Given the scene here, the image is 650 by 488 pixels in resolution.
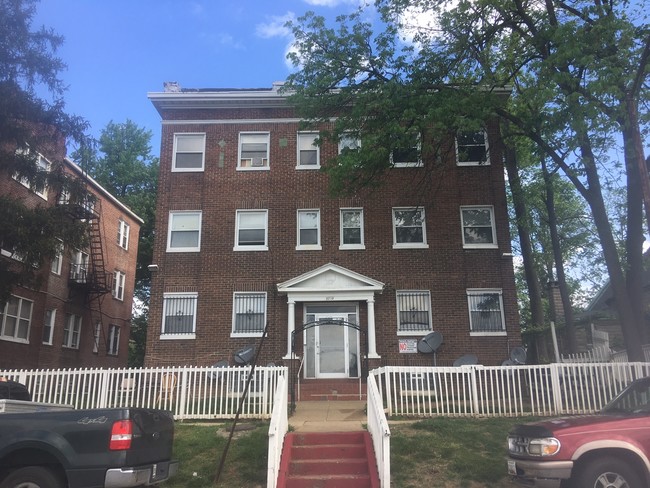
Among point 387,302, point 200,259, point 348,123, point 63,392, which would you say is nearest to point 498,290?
point 387,302

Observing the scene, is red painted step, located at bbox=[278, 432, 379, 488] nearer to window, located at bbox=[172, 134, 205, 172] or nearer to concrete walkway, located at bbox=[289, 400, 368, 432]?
concrete walkway, located at bbox=[289, 400, 368, 432]

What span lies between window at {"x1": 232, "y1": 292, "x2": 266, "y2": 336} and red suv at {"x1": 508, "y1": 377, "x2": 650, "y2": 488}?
12.4 metres

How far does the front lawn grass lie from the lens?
28.2 feet

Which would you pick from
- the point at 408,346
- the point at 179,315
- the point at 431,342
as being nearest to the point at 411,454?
the point at 431,342

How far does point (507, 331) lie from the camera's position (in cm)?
1856

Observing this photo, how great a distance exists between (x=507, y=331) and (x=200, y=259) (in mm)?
10560

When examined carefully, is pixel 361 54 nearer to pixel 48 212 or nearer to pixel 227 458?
pixel 48 212

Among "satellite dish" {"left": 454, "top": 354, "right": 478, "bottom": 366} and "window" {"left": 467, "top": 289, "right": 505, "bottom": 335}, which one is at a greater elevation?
"window" {"left": 467, "top": 289, "right": 505, "bottom": 335}

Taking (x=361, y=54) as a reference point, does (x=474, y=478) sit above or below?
below

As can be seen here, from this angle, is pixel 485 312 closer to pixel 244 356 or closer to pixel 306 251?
pixel 306 251

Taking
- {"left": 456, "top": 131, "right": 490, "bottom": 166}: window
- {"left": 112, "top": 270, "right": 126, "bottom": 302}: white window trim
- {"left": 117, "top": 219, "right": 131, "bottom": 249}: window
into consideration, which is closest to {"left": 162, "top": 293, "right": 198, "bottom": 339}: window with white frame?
{"left": 456, "top": 131, "right": 490, "bottom": 166}: window

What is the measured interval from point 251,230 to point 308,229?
6.53ft

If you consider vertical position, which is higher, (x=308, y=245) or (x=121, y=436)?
(x=308, y=245)

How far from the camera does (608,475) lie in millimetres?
6867
